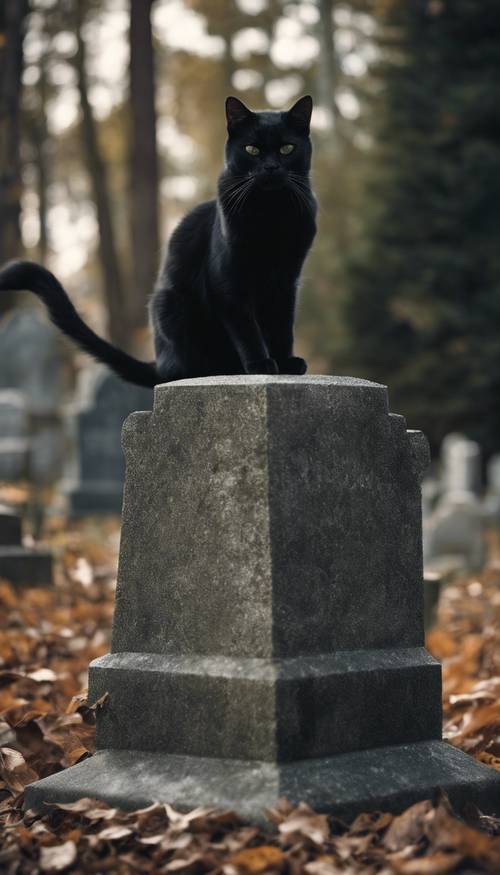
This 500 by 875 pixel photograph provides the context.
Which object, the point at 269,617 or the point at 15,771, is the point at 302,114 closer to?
the point at 269,617

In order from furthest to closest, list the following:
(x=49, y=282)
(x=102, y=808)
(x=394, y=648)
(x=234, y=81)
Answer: (x=234, y=81)
(x=49, y=282)
(x=394, y=648)
(x=102, y=808)

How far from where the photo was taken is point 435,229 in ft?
72.3

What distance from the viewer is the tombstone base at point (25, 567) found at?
23.2ft

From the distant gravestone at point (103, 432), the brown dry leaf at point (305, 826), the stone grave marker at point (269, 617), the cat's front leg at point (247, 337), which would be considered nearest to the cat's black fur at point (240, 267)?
the cat's front leg at point (247, 337)

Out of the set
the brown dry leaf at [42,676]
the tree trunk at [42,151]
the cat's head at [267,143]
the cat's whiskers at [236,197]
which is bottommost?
the brown dry leaf at [42,676]

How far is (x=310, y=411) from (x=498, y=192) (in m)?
19.5

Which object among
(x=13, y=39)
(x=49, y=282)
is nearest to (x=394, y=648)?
(x=49, y=282)

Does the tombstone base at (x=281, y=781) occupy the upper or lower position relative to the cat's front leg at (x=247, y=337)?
lower

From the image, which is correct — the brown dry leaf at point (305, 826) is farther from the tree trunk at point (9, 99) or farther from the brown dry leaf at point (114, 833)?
the tree trunk at point (9, 99)

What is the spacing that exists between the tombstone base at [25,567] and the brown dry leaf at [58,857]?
14.3 ft

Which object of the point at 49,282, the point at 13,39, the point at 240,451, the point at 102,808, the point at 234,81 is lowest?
the point at 102,808

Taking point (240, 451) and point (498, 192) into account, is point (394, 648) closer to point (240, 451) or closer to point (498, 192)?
point (240, 451)

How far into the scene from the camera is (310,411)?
10.6 ft

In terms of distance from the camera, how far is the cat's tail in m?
3.92
